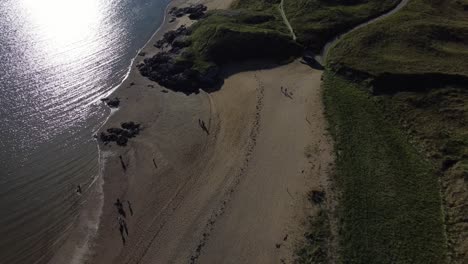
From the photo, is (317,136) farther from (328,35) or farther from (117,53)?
(117,53)

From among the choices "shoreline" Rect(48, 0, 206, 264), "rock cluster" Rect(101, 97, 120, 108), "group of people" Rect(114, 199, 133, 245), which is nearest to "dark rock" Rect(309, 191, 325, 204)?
"group of people" Rect(114, 199, 133, 245)

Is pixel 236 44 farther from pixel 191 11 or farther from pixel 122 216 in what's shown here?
pixel 122 216

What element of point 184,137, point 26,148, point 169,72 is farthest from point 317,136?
point 26,148

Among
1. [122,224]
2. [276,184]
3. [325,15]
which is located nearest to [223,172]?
[276,184]

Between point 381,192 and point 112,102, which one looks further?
point 112,102

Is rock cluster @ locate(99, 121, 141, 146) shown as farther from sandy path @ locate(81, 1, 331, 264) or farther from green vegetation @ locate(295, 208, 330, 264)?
green vegetation @ locate(295, 208, 330, 264)

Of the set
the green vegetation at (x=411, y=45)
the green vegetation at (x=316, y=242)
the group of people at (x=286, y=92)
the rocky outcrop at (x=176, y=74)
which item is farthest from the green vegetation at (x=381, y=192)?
the rocky outcrop at (x=176, y=74)

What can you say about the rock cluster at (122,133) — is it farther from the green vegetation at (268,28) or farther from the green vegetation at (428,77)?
the green vegetation at (428,77)
